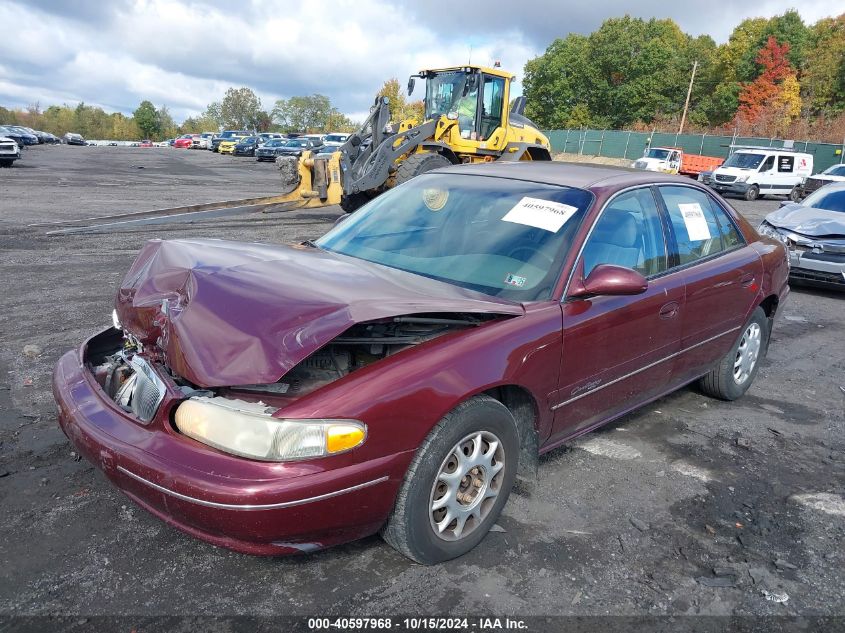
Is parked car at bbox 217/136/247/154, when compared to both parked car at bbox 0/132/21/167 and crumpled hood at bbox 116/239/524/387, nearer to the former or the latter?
parked car at bbox 0/132/21/167

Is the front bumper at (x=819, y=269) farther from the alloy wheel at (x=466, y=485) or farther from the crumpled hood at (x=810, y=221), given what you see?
the alloy wheel at (x=466, y=485)

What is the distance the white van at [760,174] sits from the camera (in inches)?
955

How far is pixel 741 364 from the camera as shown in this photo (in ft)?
15.2

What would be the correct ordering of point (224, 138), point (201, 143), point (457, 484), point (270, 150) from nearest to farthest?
point (457, 484) → point (270, 150) → point (224, 138) → point (201, 143)

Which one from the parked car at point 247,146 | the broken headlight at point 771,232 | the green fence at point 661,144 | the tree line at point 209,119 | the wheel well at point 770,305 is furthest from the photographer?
the tree line at point 209,119

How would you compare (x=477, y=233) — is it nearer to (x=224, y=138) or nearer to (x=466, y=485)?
(x=466, y=485)

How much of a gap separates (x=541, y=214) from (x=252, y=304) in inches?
62.3

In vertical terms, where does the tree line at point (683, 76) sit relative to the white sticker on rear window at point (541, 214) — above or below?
above

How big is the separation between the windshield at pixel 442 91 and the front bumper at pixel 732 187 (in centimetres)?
1489

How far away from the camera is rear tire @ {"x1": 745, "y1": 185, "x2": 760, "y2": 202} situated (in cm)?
2425

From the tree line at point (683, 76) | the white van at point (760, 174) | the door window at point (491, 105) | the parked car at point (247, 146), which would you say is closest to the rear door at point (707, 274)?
the door window at point (491, 105)

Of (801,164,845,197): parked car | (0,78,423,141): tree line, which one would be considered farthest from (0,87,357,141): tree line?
(801,164,845,197): parked car

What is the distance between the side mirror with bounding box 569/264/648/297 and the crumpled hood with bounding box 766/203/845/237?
687 centimetres

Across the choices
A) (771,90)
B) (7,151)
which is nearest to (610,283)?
(7,151)
